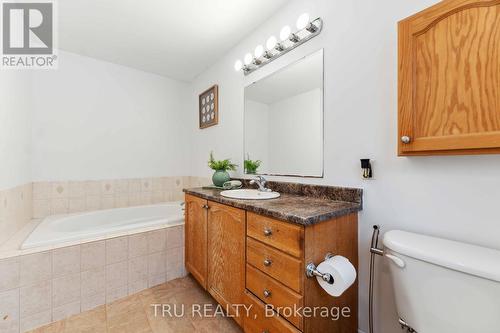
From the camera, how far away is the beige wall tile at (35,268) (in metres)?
1.41

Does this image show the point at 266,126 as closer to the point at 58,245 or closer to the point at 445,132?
the point at 445,132

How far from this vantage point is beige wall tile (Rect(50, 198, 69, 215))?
2.32 metres

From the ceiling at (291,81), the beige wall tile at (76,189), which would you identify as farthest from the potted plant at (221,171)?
the beige wall tile at (76,189)

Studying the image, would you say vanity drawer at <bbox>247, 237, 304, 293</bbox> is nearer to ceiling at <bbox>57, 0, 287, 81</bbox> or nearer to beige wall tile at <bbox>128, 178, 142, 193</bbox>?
ceiling at <bbox>57, 0, 287, 81</bbox>

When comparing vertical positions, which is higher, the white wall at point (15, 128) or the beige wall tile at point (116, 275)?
the white wall at point (15, 128)

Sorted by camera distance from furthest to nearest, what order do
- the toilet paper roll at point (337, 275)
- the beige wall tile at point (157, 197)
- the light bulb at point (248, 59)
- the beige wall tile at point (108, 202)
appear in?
the beige wall tile at point (157, 197)
the beige wall tile at point (108, 202)
the light bulb at point (248, 59)
the toilet paper roll at point (337, 275)

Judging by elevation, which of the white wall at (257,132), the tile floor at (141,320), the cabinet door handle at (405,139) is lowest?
the tile floor at (141,320)

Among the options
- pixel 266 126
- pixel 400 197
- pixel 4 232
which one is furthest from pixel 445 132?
pixel 4 232

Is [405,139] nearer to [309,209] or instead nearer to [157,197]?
[309,209]

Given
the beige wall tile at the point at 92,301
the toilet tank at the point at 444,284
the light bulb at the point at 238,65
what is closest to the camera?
the toilet tank at the point at 444,284

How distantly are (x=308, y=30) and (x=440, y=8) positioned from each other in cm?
75

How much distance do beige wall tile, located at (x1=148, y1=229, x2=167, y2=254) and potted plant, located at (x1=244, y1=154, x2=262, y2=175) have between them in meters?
0.96

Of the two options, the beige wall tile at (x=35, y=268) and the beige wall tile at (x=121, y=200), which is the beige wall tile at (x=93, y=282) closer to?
the beige wall tile at (x=35, y=268)

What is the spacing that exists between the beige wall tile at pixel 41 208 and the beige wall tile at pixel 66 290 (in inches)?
44.4
